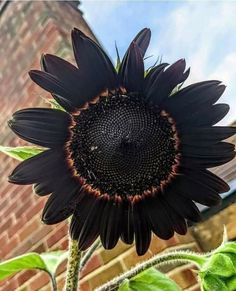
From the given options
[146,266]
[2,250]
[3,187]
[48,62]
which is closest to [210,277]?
[146,266]

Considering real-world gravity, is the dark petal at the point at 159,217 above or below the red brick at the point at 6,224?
above

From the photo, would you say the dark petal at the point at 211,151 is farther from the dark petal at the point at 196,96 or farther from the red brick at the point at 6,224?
the red brick at the point at 6,224

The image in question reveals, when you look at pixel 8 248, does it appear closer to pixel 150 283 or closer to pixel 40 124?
pixel 150 283

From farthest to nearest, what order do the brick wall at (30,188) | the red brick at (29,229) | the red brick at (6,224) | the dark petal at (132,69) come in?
1. the red brick at (6,224)
2. the red brick at (29,229)
3. the brick wall at (30,188)
4. the dark petal at (132,69)

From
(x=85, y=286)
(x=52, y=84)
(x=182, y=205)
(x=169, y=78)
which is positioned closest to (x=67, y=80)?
(x=52, y=84)

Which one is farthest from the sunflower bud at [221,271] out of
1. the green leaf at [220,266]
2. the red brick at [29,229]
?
the red brick at [29,229]

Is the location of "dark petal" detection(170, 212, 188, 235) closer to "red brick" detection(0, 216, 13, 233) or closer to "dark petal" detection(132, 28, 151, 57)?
"dark petal" detection(132, 28, 151, 57)
